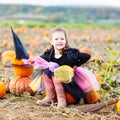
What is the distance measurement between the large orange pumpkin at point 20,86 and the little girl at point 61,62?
31 centimetres

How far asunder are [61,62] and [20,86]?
0.62 metres

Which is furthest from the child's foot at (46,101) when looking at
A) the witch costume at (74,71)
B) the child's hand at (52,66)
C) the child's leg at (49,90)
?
the child's hand at (52,66)

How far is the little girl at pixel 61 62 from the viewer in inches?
169

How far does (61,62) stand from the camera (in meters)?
4.34

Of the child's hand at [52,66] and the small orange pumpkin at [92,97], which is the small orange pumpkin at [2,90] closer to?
the child's hand at [52,66]

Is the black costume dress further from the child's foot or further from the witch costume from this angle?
the child's foot

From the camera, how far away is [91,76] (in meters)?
4.33

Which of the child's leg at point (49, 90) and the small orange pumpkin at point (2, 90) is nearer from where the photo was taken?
the child's leg at point (49, 90)

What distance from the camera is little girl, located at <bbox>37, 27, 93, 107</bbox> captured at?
14.1 ft

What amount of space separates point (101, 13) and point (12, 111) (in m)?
23.9

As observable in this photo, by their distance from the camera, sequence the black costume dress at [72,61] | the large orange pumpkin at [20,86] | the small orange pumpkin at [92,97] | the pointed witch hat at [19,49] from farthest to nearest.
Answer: the large orange pumpkin at [20,86] < the pointed witch hat at [19,49] < the small orange pumpkin at [92,97] < the black costume dress at [72,61]

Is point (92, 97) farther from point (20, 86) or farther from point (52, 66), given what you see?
point (20, 86)

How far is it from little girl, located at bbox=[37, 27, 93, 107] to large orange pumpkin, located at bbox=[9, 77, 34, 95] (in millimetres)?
314

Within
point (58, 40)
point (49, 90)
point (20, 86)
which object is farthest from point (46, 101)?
point (58, 40)
